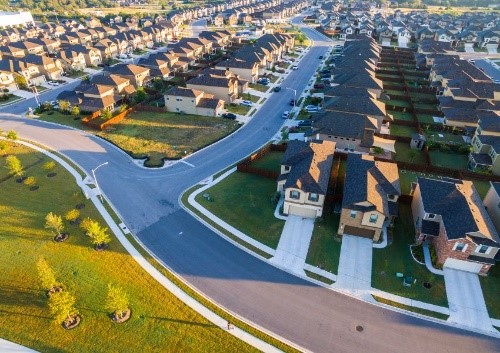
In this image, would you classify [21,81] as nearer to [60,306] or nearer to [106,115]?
[106,115]

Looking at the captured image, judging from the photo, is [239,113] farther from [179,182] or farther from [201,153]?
[179,182]

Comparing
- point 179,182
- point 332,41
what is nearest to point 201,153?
point 179,182

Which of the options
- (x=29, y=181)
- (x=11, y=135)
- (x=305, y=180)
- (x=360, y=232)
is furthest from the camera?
(x=11, y=135)

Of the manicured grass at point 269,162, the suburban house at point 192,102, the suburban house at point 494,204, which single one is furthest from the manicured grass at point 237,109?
the suburban house at point 494,204

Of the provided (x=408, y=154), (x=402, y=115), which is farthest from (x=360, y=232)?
(x=402, y=115)

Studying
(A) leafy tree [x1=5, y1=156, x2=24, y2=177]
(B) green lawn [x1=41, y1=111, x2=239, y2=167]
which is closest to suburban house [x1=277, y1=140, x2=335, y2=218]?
(B) green lawn [x1=41, y1=111, x2=239, y2=167]

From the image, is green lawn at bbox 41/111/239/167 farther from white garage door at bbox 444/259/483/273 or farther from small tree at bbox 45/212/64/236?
white garage door at bbox 444/259/483/273
